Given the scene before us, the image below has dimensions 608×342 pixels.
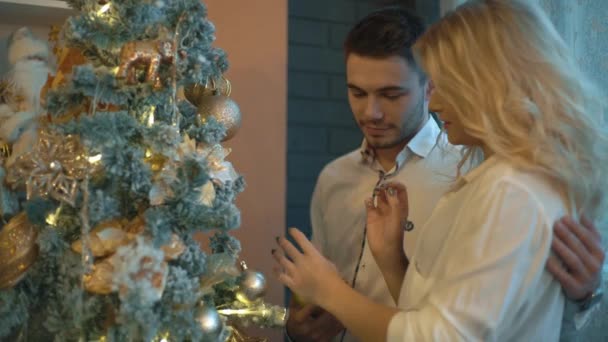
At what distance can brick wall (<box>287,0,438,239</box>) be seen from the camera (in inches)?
86.0

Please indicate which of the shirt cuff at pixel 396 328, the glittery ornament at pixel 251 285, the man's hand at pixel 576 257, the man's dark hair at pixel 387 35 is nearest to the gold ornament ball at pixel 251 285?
the glittery ornament at pixel 251 285

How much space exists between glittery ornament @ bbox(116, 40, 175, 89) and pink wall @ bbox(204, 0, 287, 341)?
667 millimetres

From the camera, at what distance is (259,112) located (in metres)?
1.61

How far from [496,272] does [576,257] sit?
168 millimetres

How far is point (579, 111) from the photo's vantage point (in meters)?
0.92

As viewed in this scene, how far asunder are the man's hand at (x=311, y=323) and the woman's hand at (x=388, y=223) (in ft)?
0.63

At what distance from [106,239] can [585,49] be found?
3.59ft

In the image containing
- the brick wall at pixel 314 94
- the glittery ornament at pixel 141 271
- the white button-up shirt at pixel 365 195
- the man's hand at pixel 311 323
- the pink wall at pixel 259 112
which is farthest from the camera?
the brick wall at pixel 314 94

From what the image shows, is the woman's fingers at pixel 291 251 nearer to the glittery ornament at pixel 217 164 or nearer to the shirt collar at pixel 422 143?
the glittery ornament at pixel 217 164

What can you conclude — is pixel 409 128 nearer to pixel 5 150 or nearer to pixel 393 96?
pixel 393 96

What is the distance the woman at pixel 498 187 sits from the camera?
0.84 m

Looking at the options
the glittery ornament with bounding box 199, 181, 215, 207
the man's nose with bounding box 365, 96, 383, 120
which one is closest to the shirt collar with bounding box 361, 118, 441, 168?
the man's nose with bounding box 365, 96, 383, 120

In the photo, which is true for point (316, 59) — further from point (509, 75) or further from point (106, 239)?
point (106, 239)

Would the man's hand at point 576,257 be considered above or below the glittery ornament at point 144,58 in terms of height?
below
